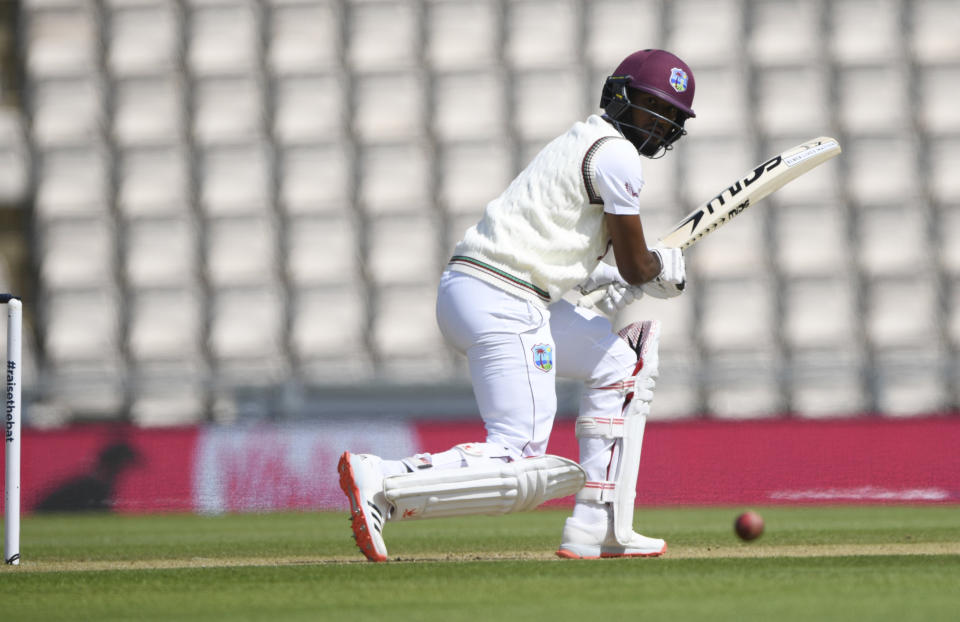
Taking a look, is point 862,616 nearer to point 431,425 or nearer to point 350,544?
A: point 350,544

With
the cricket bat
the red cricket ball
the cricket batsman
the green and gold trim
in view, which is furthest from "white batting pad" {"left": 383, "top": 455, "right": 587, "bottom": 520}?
the red cricket ball

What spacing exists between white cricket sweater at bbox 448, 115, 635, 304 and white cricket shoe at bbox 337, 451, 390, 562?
2.39 feet

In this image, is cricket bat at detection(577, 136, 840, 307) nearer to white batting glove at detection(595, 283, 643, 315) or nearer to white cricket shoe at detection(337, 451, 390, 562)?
white batting glove at detection(595, 283, 643, 315)

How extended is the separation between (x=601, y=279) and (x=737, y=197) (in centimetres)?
63

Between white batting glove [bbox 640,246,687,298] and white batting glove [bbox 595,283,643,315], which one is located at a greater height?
white batting glove [bbox 640,246,687,298]

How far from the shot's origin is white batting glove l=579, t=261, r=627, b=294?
4957mm

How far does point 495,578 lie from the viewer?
12.7ft

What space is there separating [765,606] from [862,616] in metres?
0.25

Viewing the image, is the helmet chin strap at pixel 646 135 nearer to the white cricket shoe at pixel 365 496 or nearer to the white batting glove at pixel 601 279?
the white batting glove at pixel 601 279

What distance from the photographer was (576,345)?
4637 millimetres

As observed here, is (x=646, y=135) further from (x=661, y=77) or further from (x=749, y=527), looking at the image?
(x=749, y=527)

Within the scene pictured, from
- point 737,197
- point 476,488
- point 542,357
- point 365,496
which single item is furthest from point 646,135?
point 365,496

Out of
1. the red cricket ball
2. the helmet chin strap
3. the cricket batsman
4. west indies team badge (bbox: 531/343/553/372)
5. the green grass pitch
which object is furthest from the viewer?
the red cricket ball

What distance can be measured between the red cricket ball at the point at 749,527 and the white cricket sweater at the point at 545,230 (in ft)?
3.69
